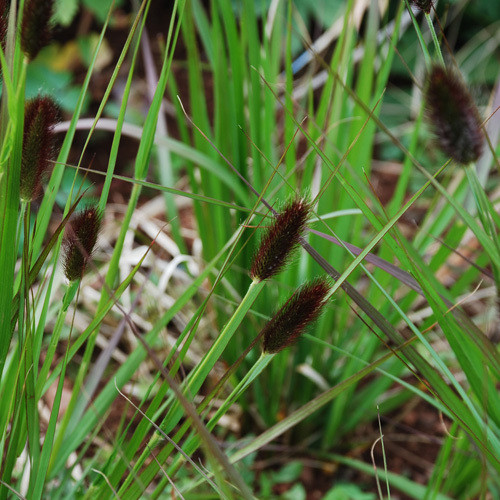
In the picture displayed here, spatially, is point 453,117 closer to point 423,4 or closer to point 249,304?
point 423,4

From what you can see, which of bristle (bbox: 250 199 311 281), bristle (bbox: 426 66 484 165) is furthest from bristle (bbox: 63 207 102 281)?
bristle (bbox: 426 66 484 165)

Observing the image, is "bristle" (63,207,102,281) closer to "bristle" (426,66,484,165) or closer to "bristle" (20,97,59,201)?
"bristle" (20,97,59,201)

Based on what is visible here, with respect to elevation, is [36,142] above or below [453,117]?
below

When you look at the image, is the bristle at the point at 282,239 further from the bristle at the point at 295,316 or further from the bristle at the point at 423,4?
the bristle at the point at 423,4

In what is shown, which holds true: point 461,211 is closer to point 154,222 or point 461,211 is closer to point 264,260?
point 264,260

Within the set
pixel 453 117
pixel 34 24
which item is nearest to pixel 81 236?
pixel 34 24

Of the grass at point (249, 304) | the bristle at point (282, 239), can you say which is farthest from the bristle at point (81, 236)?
the bristle at point (282, 239)
